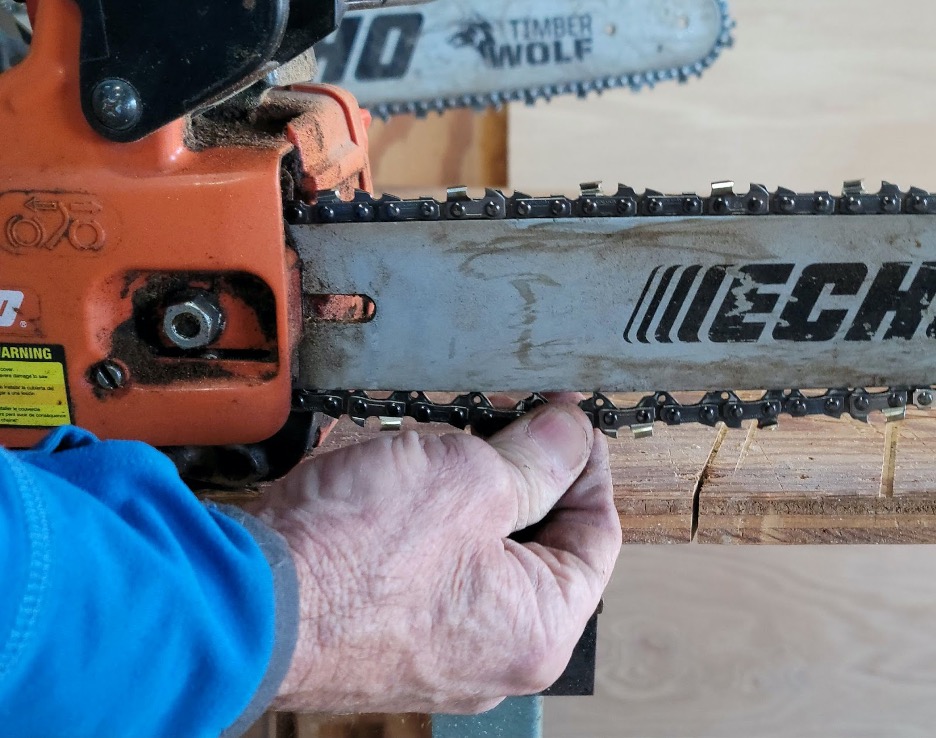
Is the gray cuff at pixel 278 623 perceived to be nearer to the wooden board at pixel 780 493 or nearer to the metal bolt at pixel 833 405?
the wooden board at pixel 780 493

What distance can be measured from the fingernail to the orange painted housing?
0.97 ft

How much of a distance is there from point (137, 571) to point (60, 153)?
490mm

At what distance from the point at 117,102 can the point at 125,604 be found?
1.66 ft

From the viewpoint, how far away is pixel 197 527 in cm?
74

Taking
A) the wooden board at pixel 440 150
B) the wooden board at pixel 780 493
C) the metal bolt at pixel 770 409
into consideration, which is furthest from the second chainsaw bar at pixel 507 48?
the metal bolt at pixel 770 409

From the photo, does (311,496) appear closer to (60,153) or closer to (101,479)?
(101,479)

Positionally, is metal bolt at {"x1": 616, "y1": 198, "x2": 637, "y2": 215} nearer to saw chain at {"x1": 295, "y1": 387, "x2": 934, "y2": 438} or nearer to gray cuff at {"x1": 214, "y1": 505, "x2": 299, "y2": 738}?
saw chain at {"x1": 295, "y1": 387, "x2": 934, "y2": 438}

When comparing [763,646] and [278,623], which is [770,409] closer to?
[278,623]

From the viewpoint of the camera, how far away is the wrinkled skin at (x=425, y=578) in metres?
0.86

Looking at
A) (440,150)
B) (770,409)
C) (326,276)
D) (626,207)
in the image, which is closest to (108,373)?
(326,276)

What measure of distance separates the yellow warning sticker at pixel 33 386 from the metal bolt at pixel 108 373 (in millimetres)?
37

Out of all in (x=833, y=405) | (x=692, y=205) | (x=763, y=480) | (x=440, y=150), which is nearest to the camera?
(x=692, y=205)

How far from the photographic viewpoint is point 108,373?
101 cm

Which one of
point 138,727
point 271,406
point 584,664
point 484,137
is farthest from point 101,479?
point 484,137
